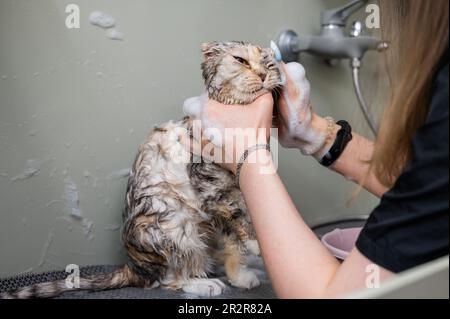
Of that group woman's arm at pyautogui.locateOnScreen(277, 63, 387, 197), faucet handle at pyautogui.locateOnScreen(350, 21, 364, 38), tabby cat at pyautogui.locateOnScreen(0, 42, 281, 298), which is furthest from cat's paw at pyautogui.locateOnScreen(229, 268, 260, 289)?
faucet handle at pyautogui.locateOnScreen(350, 21, 364, 38)

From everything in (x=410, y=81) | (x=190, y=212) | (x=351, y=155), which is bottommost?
(x=190, y=212)

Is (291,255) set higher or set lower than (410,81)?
lower

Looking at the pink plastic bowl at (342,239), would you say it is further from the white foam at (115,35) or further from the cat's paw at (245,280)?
the white foam at (115,35)

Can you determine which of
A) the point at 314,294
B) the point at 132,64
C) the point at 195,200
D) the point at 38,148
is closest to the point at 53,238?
the point at 38,148

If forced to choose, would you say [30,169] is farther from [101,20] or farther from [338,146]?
[338,146]

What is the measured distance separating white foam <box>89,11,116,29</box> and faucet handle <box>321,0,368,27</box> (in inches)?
28.0

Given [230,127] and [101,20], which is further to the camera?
[101,20]

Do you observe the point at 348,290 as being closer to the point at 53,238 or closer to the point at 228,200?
the point at 228,200

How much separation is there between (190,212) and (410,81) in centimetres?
59

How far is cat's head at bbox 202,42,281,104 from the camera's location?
932mm

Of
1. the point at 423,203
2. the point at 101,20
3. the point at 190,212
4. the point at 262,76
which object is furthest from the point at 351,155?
the point at 101,20

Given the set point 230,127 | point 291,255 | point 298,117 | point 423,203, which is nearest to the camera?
point 423,203

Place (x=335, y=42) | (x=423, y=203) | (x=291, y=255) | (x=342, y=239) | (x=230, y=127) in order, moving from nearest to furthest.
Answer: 1. (x=423, y=203)
2. (x=291, y=255)
3. (x=230, y=127)
4. (x=342, y=239)
5. (x=335, y=42)

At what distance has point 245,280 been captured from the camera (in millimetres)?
1053
